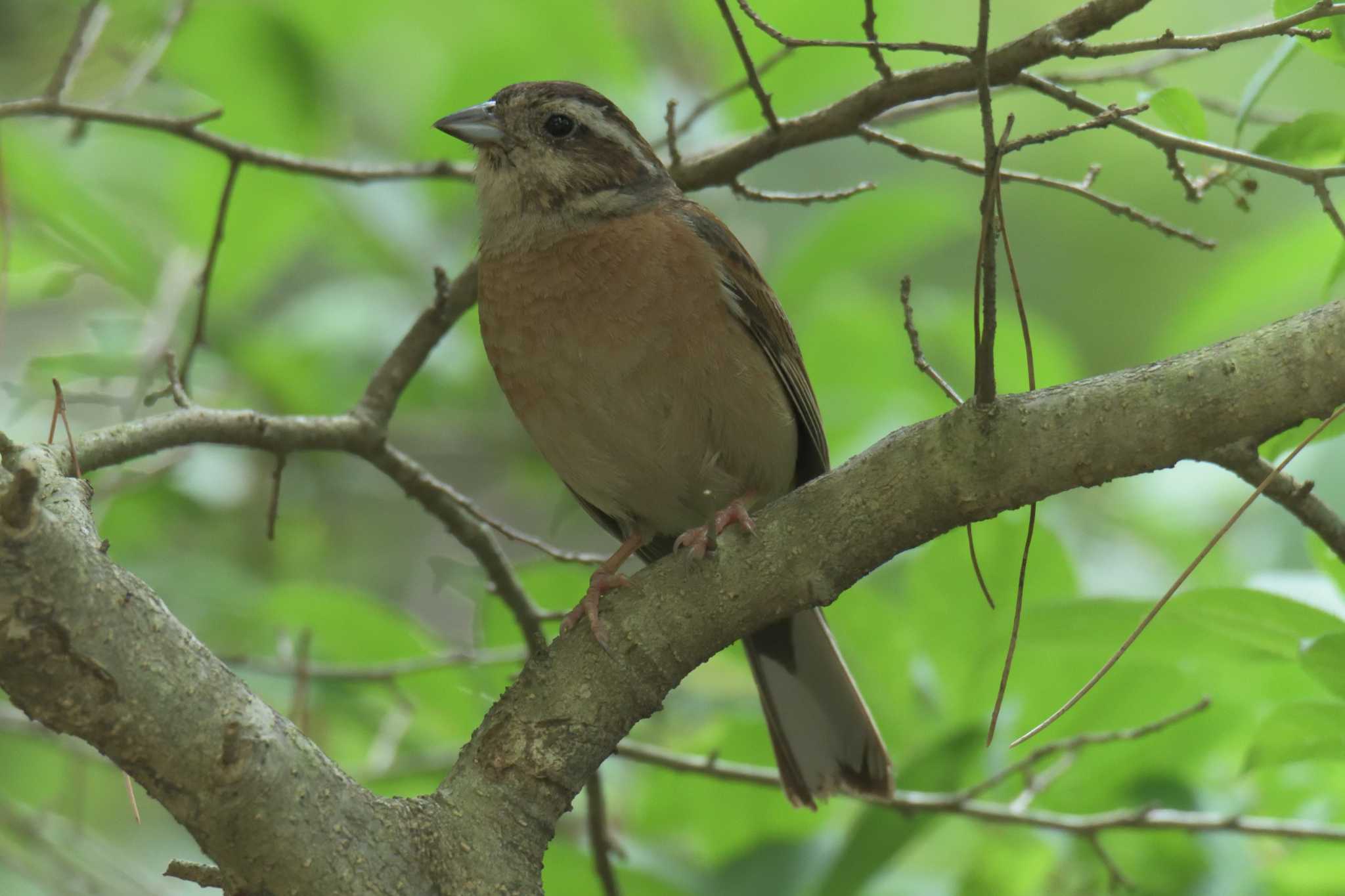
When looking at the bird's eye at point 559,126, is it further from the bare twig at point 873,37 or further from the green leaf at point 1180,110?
the green leaf at point 1180,110

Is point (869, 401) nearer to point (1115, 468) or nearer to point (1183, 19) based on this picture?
point (1115, 468)

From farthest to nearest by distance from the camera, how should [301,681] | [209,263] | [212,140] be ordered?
1. [301,681]
2. [212,140]
3. [209,263]

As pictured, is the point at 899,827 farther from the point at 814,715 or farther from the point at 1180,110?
the point at 1180,110

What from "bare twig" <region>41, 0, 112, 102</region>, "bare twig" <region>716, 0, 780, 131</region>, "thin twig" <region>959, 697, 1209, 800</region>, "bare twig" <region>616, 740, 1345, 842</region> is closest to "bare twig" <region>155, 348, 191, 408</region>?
"bare twig" <region>41, 0, 112, 102</region>

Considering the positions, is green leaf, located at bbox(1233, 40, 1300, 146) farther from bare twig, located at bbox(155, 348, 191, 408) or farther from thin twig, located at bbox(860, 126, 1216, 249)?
bare twig, located at bbox(155, 348, 191, 408)

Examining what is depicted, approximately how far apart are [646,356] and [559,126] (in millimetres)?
965

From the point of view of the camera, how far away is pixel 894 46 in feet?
8.61

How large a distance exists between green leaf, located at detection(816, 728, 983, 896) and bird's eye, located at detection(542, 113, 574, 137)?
7.04ft

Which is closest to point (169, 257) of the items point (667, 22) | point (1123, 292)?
point (667, 22)

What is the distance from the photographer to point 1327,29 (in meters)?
2.70

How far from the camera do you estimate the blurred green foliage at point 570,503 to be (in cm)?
362

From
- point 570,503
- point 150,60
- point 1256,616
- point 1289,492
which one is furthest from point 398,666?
point 1289,492

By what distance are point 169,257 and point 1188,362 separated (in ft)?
13.6

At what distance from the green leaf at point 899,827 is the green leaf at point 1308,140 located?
62.7 inches
